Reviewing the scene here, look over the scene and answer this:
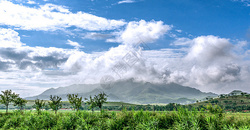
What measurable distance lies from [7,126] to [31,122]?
417 centimetres

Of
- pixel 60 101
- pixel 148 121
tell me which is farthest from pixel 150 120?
pixel 60 101

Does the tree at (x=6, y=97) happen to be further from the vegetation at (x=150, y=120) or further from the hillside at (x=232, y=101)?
the hillside at (x=232, y=101)

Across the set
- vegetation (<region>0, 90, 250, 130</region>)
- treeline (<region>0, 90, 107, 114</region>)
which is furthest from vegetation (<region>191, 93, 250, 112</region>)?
vegetation (<region>0, 90, 250, 130</region>)

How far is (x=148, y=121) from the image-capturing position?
12148 millimetres

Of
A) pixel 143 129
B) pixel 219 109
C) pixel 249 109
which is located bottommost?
pixel 249 109

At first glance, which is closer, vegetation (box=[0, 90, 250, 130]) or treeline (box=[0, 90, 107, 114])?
vegetation (box=[0, 90, 250, 130])

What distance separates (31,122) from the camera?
19.7m

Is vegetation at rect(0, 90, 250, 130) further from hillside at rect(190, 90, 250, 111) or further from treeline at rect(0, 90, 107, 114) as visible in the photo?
hillside at rect(190, 90, 250, 111)

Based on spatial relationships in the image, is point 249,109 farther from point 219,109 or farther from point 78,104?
point 219,109

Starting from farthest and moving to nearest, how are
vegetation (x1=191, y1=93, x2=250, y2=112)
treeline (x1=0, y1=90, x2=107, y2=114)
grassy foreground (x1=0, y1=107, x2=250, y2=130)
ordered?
vegetation (x1=191, y1=93, x2=250, y2=112), treeline (x1=0, y1=90, x2=107, y2=114), grassy foreground (x1=0, y1=107, x2=250, y2=130)

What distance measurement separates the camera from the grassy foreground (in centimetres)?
1020

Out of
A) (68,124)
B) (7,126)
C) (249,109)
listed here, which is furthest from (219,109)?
(249,109)

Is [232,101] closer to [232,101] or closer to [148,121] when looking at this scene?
[232,101]

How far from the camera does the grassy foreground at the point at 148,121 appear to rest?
10195mm
